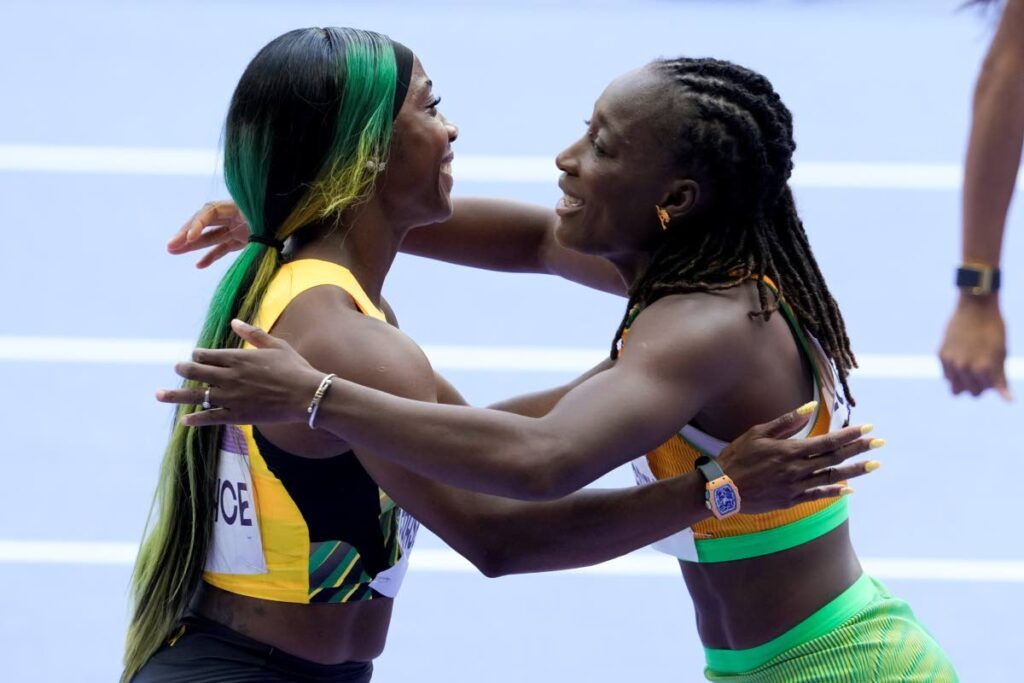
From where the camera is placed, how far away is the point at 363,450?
261cm

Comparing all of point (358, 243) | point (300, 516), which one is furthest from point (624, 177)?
point (300, 516)

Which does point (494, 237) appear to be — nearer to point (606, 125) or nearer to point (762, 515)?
point (606, 125)

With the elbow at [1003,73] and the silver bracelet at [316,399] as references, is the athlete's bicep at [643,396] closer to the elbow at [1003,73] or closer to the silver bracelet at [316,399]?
the silver bracelet at [316,399]

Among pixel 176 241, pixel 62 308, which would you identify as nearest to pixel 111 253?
pixel 62 308

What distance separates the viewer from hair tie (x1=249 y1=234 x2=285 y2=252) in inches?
113

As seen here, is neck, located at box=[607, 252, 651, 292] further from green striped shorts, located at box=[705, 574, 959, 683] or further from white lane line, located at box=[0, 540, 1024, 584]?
white lane line, located at box=[0, 540, 1024, 584]

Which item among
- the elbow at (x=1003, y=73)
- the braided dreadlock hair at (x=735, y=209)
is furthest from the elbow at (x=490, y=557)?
the elbow at (x=1003, y=73)

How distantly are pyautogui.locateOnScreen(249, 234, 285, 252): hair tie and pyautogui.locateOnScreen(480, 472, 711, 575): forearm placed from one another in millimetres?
643

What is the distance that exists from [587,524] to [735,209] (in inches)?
24.9

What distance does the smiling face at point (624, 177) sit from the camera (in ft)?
9.14

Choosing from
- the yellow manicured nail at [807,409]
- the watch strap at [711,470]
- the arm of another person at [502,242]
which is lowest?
the watch strap at [711,470]

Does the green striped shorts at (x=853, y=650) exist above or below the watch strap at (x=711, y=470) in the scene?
below

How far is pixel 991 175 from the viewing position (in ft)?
9.64

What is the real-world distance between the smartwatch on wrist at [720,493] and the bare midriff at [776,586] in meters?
0.23
